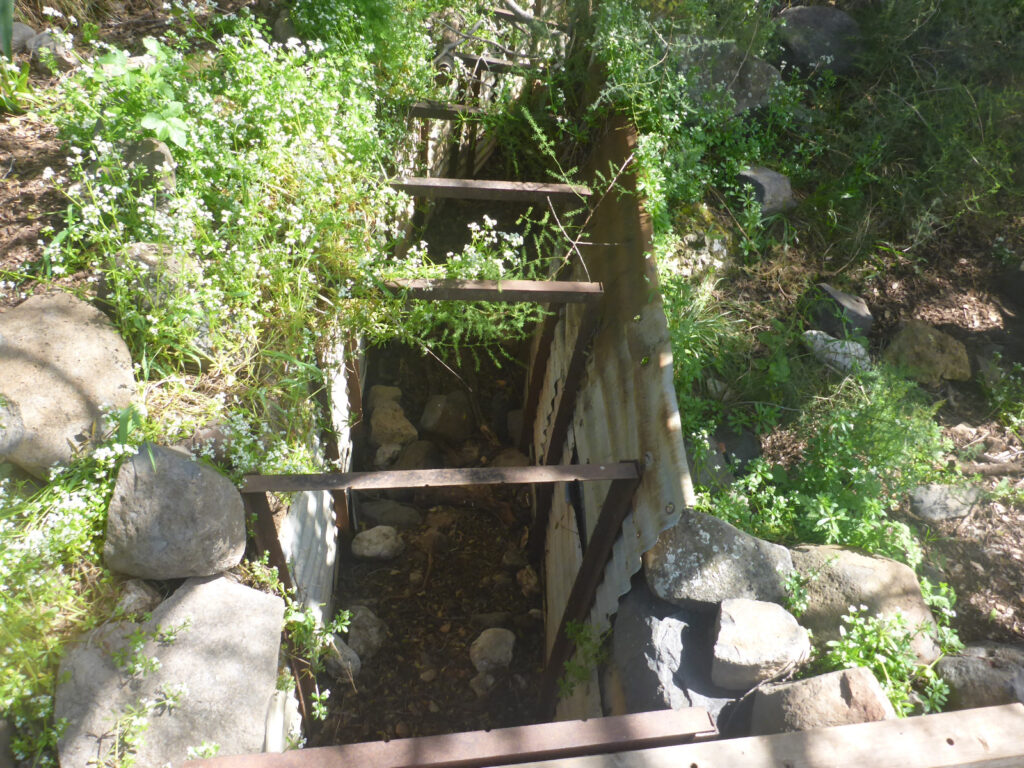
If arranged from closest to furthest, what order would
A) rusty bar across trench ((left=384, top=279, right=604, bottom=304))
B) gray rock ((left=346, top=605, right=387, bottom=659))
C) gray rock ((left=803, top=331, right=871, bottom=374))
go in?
rusty bar across trench ((left=384, top=279, right=604, bottom=304)) → gray rock ((left=803, top=331, right=871, bottom=374)) → gray rock ((left=346, top=605, right=387, bottom=659))

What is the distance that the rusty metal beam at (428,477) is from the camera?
7.54 ft

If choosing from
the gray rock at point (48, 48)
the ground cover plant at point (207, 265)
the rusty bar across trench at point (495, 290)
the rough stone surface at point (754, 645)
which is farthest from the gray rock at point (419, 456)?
the gray rock at point (48, 48)

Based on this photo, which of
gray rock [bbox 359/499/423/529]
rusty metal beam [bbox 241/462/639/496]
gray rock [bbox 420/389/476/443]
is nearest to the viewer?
rusty metal beam [bbox 241/462/639/496]

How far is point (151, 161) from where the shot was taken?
2.72 m

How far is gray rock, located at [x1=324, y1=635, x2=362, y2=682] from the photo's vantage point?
3.49 metres

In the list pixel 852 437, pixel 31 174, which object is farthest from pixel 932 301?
pixel 31 174

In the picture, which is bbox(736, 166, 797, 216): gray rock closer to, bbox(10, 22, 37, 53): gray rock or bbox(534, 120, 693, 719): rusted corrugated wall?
bbox(534, 120, 693, 719): rusted corrugated wall

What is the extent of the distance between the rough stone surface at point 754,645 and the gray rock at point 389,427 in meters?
2.98

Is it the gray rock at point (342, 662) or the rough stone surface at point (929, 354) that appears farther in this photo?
the rough stone surface at point (929, 354)

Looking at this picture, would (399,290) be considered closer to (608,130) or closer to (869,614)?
(608,130)

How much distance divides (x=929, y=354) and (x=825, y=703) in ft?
9.25

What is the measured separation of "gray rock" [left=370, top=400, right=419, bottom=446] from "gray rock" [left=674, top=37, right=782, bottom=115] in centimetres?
315

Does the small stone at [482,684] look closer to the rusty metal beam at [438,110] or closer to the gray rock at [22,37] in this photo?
the rusty metal beam at [438,110]

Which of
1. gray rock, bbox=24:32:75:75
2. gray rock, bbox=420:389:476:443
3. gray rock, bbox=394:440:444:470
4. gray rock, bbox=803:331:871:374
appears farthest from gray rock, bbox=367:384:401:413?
gray rock, bbox=803:331:871:374
